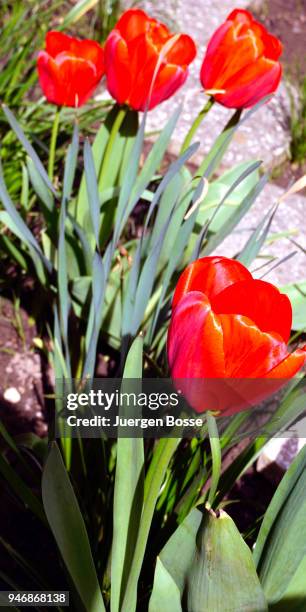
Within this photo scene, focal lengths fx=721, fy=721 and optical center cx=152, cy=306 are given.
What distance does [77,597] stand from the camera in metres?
0.92

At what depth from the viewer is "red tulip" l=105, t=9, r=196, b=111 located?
1193 millimetres

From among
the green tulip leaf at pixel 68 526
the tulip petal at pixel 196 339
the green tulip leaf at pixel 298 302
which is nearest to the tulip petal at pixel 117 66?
the green tulip leaf at pixel 298 302

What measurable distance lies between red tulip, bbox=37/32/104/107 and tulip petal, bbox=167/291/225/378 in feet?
2.06

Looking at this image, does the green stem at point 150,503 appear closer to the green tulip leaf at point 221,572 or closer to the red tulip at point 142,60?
the green tulip leaf at point 221,572

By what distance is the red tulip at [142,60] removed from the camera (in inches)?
47.0

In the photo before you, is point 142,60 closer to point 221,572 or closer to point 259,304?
point 259,304

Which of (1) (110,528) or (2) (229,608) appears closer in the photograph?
(2) (229,608)

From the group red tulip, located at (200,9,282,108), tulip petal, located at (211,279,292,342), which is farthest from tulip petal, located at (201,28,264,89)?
tulip petal, located at (211,279,292,342)

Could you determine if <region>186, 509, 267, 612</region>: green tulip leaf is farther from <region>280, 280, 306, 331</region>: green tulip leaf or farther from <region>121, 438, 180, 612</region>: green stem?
<region>280, 280, 306, 331</region>: green tulip leaf

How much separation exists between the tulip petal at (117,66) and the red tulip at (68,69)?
0.03m

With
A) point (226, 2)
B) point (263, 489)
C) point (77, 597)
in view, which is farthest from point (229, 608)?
point (226, 2)

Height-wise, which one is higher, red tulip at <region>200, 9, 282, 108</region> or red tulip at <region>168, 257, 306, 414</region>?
red tulip at <region>200, 9, 282, 108</region>

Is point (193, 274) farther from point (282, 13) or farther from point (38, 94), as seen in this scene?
point (282, 13)

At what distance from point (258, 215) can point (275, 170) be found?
0.30 meters
